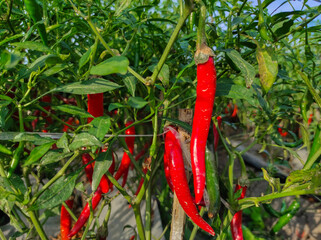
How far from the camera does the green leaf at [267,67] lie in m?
0.52

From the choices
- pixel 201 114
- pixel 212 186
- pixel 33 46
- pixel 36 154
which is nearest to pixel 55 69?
pixel 33 46

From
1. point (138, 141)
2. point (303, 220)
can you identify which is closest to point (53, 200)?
point (138, 141)

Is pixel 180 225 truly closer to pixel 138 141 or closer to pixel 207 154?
pixel 207 154

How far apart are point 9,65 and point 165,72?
0.35 meters

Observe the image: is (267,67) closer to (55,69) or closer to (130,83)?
(130,83)

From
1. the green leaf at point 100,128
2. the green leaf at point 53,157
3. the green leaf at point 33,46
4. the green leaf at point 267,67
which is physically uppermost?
the green leaf at point 33,46

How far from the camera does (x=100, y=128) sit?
56cm

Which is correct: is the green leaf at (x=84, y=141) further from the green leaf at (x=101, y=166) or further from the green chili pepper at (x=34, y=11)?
the green chili pepper at (x=34, y=11)

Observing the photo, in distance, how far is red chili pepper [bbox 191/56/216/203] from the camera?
0.57 m

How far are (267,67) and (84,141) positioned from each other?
1.17 feet

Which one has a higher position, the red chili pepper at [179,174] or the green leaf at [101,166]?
the green leaf at [101,166]

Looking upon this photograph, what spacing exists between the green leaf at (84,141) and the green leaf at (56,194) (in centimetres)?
14

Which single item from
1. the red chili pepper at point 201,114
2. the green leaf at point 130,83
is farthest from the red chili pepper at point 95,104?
the red chili pepper at point 201,114

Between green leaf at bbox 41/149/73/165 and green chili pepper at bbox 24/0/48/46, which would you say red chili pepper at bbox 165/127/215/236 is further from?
green chili pepper at bbox 24/0/48/46
